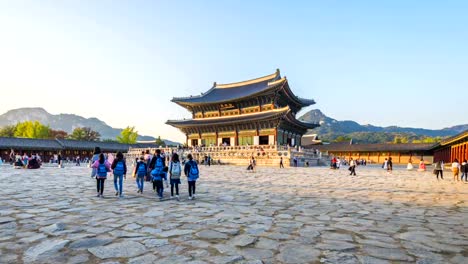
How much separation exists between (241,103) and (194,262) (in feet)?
143

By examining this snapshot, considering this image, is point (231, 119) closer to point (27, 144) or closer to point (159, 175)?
point (27, 144)

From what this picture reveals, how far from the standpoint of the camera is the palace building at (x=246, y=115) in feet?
136

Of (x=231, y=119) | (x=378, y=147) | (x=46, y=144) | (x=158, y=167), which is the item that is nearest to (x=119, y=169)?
(x=158, y=167)

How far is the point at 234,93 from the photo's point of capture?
51.6 meters

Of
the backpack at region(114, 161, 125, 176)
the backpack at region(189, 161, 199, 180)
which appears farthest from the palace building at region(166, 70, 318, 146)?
the backpack at region(114, 161, 125, 176)

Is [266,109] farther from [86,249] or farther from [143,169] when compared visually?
[86,249]

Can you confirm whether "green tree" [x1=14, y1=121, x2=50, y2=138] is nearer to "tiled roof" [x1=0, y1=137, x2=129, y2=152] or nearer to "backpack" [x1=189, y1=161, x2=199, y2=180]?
"tiled roof" [x1=0, y1=137, x2=129, y2=152]

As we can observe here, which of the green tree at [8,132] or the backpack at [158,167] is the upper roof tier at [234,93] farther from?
the green tree at [8,132]

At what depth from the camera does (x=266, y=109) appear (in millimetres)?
44156

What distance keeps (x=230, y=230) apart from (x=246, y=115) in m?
39.2

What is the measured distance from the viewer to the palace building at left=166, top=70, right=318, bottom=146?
41.6 meters

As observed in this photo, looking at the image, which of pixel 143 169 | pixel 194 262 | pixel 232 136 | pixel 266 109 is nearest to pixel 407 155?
pixel 266 109

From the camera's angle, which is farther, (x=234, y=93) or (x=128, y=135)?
(x=128, y=135)

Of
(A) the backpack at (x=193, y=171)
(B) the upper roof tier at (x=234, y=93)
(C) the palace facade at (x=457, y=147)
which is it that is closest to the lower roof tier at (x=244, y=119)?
(B) the upper roof tier at (x=234, y=93)
